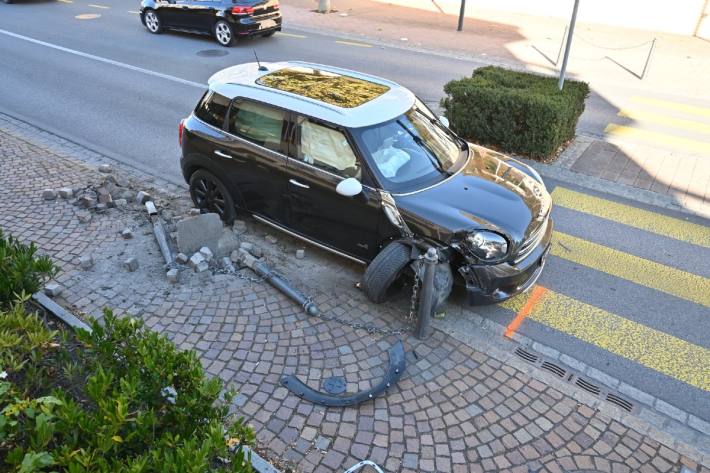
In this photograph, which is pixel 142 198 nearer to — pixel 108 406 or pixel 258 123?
pixel 258 123

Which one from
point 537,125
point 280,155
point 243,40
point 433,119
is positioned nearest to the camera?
point 280,155

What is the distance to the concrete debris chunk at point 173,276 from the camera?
5.84 meters

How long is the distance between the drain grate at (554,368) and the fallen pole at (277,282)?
7.41 ft

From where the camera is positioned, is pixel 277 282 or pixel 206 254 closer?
pixel 277 282

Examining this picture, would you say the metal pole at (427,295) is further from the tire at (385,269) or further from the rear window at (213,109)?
the rear window at (213,109)

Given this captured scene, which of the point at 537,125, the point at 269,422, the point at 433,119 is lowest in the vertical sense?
the point at 269,422

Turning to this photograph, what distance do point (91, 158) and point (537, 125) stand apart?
743cm

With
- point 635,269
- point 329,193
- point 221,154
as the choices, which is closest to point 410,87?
point 221,154

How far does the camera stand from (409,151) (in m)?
5.91

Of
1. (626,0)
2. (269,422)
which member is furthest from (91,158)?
(626,0)

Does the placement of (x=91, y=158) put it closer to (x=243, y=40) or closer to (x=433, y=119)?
(x=433, y=119)

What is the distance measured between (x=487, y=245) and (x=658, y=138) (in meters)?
7.07

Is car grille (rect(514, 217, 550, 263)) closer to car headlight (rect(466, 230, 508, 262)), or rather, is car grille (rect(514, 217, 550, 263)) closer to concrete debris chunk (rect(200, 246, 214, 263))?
car headlight (rect(466, 230, 508, 262))

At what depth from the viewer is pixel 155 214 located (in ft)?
22.7
